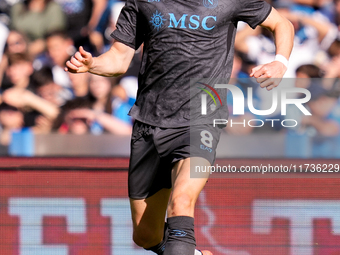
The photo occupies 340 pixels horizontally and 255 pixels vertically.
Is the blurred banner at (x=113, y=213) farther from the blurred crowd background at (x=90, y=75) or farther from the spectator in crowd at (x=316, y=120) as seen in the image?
the blurred crowd background at (x=90, y=75)

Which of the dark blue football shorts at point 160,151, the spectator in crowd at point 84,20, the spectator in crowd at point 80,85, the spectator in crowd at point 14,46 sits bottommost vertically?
the dark blue football shorts at point 160,151

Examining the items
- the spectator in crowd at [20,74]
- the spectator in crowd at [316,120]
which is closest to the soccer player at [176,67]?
the spectator in crowd at [316,120]

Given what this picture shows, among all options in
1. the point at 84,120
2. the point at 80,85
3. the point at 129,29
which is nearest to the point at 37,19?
the point at 80,85

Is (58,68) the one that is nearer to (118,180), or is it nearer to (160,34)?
(118,180)

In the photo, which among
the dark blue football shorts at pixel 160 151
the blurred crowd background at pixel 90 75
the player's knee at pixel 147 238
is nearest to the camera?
the dark blue football shorts at pixel 160 151

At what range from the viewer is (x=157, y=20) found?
3.18m

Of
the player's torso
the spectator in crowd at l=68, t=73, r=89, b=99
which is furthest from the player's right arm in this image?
the spectator in crowd at l=68, t=73, r=89, b=99

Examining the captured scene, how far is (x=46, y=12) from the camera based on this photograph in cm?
592

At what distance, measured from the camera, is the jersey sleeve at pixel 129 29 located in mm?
3406

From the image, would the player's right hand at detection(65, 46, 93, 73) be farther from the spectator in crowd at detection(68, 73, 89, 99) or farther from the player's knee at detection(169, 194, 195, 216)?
the spectator in crowd at detection(68, 73, 89, 99)

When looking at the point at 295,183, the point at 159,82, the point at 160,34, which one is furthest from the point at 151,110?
the point at 295,183

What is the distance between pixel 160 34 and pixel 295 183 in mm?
1886

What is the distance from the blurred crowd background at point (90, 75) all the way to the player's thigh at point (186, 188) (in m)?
2.24

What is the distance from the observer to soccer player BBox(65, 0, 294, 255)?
3.04 m
